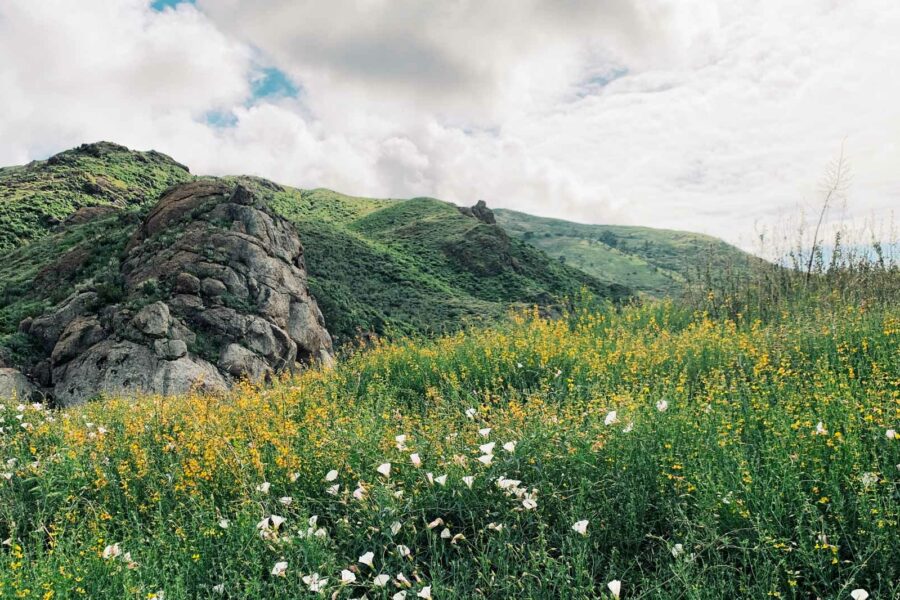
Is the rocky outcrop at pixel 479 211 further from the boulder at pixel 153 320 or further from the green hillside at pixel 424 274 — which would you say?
the boulder at pixel 153 320

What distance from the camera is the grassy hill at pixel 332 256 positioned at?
25578mm

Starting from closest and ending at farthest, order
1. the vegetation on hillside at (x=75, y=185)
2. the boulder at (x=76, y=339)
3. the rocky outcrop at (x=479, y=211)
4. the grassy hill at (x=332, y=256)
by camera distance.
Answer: the boulder at (x=76, y=339)
the grassy hill at (x=332, y=256)
the vegetation on hillside at (x=75, y=185)
the rocky outcrop at (x=479, y=211)

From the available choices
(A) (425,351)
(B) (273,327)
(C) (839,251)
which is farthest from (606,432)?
(B) (273,327)

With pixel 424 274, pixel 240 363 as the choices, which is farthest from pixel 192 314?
pixel 424 274

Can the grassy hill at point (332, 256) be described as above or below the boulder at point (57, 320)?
above

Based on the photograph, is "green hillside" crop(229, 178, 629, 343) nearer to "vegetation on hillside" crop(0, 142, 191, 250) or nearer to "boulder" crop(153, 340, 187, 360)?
"boulder" crop(153, 340, 187, 360)

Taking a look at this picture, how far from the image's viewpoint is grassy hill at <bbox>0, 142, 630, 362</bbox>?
25578 mm

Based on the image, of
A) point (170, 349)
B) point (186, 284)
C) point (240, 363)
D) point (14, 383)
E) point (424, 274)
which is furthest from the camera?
point (424, 274)

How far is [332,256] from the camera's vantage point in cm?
4878

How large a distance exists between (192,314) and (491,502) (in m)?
17.3

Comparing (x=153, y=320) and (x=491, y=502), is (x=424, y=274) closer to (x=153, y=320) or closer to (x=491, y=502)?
(x=153, y=320)

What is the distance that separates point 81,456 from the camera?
569cm

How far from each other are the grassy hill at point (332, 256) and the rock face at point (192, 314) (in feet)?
4.52

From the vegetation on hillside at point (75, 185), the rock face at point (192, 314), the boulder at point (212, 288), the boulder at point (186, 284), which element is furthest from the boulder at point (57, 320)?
the vegetation on hillside at point (75, 185)
